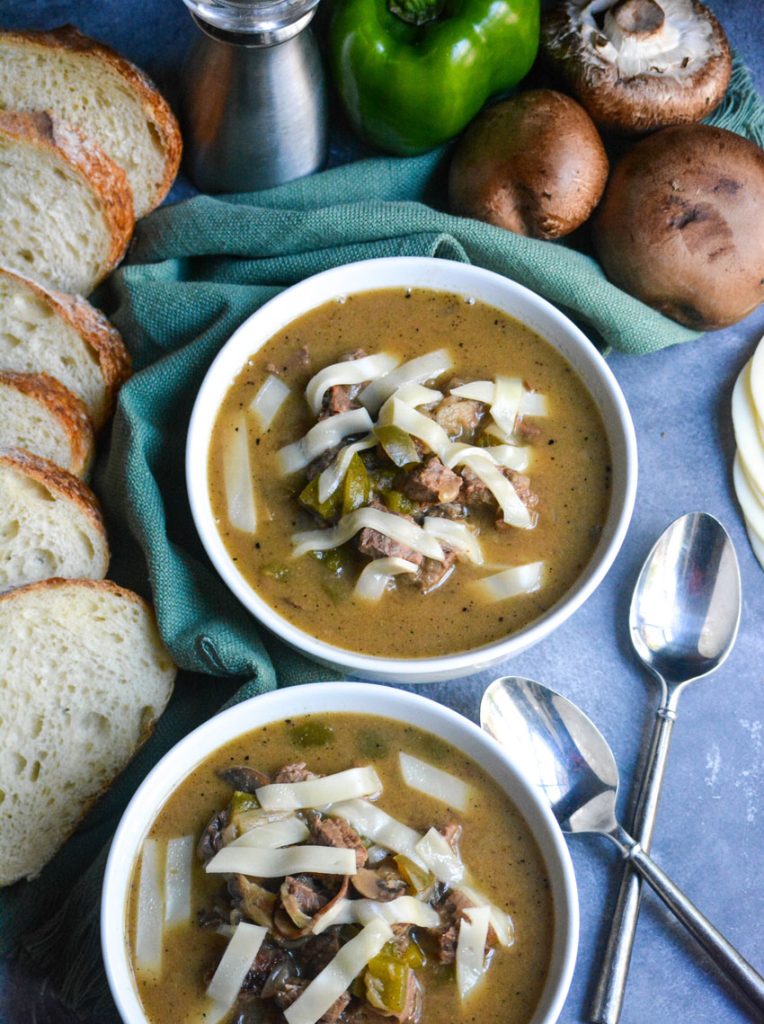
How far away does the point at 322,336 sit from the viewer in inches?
151

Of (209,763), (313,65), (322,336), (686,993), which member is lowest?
(686,993)

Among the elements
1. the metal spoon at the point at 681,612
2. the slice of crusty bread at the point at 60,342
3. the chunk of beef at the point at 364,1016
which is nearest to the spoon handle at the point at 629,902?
the metal spoon at the point at 681,612

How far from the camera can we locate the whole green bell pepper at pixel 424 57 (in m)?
3.95

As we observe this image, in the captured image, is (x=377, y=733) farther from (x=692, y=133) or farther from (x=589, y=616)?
(x=692, y=133)

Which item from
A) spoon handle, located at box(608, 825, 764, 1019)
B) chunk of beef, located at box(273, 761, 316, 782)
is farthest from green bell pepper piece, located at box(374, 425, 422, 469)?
spoon handle, located at box(608, 825, 764, 1019)

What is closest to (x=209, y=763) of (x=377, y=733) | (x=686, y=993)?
(x=377, y=733)

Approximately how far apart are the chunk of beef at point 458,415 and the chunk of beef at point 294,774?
1.09 meters

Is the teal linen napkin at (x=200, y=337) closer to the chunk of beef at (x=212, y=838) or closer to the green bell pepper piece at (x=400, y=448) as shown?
the chunk of beef at (x=212, y=838)

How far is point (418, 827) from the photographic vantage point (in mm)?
3281

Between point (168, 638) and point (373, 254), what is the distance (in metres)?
1.42

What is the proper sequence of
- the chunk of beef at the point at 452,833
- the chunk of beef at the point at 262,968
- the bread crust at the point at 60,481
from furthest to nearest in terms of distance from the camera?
the bread crust at the point at 60,481 < the chunk of beef at the point at 452,833 < the chunk of beef at the point at 262,968

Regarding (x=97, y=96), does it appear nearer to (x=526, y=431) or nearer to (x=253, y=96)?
(x=253, y=96)

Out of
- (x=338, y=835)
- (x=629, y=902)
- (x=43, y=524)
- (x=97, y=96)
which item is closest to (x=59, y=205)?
(x=97, y=96)

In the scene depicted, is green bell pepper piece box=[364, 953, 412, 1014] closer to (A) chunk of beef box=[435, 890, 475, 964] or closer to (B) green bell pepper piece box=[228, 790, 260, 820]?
(A) chunk of beef box=[435, 890, 475, 964]
